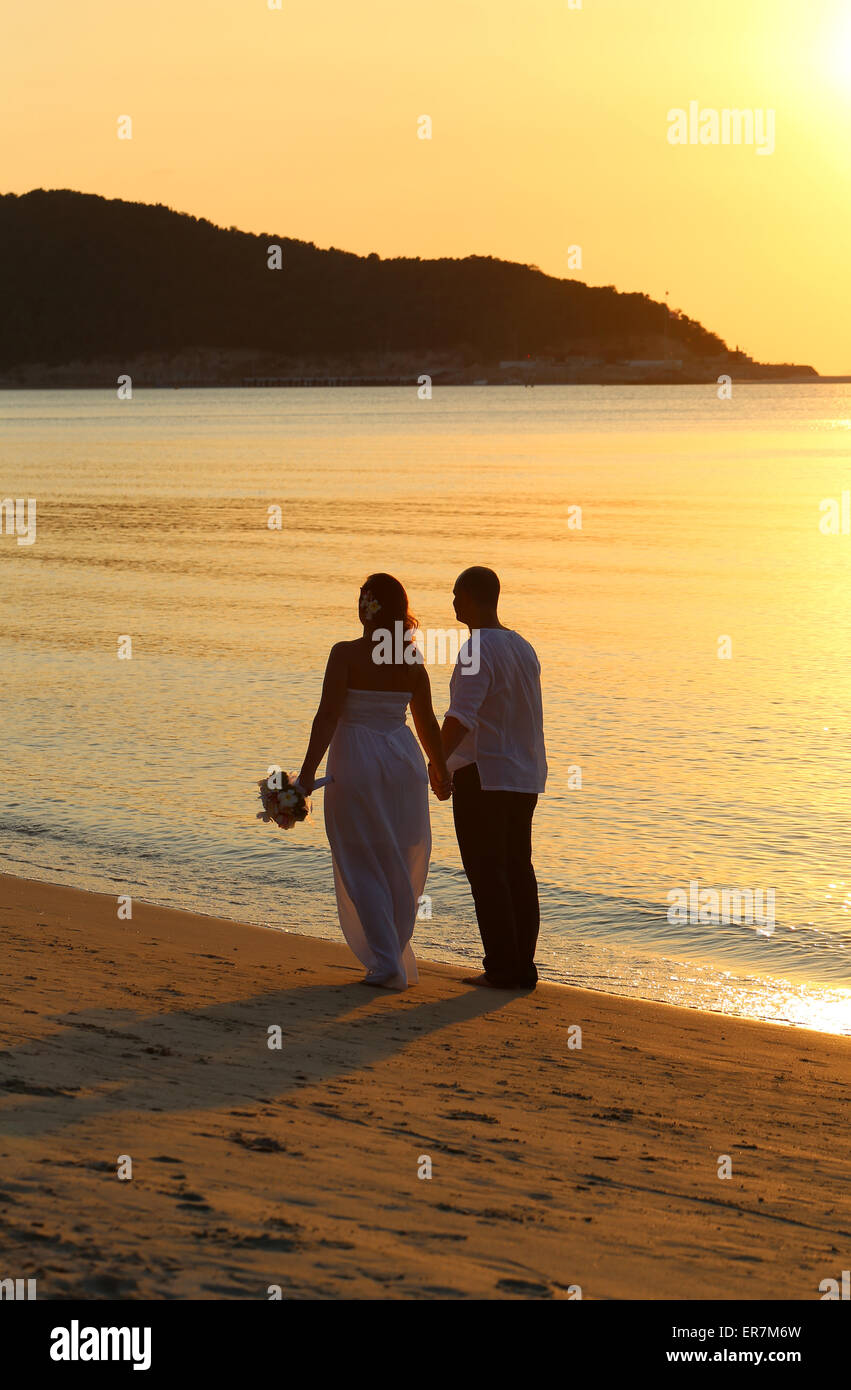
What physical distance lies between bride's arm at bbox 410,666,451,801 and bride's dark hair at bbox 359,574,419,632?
24 cm

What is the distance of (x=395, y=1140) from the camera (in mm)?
4582

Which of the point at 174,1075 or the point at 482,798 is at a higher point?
the point at 482,798

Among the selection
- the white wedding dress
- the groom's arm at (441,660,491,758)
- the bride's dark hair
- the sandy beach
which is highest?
the bride's dark hair

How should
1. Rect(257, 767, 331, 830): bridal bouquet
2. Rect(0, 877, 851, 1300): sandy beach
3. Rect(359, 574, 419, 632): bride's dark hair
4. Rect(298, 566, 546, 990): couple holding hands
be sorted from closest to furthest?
Rect(0, 877, 851, 1300): sandy beach, Rect(359, 574, 419, 632): bride's dark hair, Rect(298, 566, 546, 990): couple holding hands, Rect(257, 767, 331, 830): bridal bouquet

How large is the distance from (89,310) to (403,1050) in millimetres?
194839

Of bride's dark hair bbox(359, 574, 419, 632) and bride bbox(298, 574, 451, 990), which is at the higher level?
bride's dark hair bbox(359, 574, 419, 632)

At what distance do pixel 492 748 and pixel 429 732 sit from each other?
285mm

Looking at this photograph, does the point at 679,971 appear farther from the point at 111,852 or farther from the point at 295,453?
the point at 295,453

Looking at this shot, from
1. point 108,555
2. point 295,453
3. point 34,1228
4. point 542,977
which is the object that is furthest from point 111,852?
point 295,453

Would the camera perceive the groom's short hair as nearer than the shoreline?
Yes

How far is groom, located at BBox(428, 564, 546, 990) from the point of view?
6332mm

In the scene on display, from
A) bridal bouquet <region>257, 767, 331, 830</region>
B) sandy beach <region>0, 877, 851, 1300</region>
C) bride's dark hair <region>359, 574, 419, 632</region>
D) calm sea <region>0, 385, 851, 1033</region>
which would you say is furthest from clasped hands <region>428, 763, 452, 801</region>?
calm sea <region>0, 385, 851, 1033</region>

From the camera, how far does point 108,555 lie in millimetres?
30469

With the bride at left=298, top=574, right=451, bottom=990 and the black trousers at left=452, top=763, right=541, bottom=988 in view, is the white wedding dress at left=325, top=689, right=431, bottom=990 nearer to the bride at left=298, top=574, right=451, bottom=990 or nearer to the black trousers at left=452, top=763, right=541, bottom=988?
the bride at left=298, top=574, right=451, bottom=990
